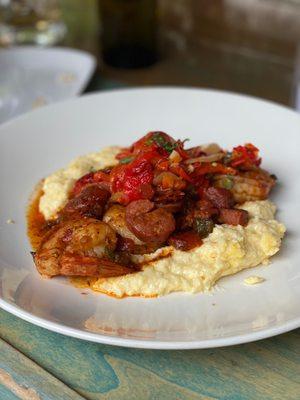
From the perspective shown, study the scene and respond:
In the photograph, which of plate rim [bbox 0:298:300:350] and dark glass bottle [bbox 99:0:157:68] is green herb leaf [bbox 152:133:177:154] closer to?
plate rim [bbox 0:298:300:350]

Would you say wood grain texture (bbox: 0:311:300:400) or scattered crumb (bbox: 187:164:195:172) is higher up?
scattered crumb (bbox: 187:164:195:172)

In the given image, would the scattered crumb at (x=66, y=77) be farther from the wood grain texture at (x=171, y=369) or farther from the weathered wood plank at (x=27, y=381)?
the weathered wood plank at (x=27, y=381)

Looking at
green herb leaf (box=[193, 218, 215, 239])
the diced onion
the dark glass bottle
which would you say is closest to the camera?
green herb leaf (box=[193, 218, 215, 239])

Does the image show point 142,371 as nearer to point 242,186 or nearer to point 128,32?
point 242,186

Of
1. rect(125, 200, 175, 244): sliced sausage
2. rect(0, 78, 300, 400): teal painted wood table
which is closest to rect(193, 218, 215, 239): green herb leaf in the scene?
rect(125, 200, 175, 244): sliced sausage

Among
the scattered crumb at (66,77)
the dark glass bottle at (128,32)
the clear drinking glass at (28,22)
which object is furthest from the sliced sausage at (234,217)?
the clear drinking glass at (28,22)

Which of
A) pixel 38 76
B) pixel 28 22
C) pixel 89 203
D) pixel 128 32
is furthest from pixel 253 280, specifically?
pixel 28 22
